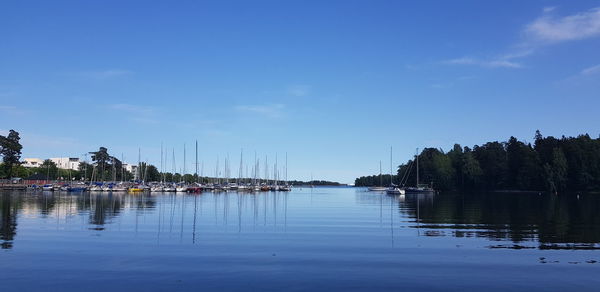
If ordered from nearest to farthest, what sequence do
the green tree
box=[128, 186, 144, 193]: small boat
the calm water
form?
the calm water < box=[128, 186, 144, 193]: small boat < the green tree

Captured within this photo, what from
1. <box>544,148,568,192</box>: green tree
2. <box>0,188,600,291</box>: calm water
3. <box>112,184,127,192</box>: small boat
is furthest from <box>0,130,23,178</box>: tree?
<box>544,148,568,192</box>: green tree

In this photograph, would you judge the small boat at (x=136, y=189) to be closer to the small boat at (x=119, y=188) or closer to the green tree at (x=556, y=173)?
the small boat at (x=119, y=188)

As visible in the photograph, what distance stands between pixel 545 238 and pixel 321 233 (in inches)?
604

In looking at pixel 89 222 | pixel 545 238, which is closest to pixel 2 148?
pixel 89 222

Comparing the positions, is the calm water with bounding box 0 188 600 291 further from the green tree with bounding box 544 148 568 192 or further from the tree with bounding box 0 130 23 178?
the tree with bounding box 0 130 23 178

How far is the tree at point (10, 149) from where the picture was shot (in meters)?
187

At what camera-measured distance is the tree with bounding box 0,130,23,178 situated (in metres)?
187

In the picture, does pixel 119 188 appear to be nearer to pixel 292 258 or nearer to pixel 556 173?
pixel 556 173

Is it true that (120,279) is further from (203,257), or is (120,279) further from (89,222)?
(89,222)

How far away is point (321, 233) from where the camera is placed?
120 ft

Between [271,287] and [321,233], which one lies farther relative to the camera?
[321,233]

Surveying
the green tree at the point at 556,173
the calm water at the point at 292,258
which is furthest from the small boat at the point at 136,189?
the green tree at the point at 556,173

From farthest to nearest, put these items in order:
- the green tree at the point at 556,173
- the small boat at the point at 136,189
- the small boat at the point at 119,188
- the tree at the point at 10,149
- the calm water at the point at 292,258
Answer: the tree at the point at 10,149 < the green tree at the point at 556,173 < the small boat at the point at 119,188 < the small boat at the point at 136,189 < the calm water at the point at 292,258

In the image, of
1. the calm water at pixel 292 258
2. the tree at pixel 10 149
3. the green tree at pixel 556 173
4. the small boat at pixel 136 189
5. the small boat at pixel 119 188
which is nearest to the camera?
the calm water at pixel 292 258
